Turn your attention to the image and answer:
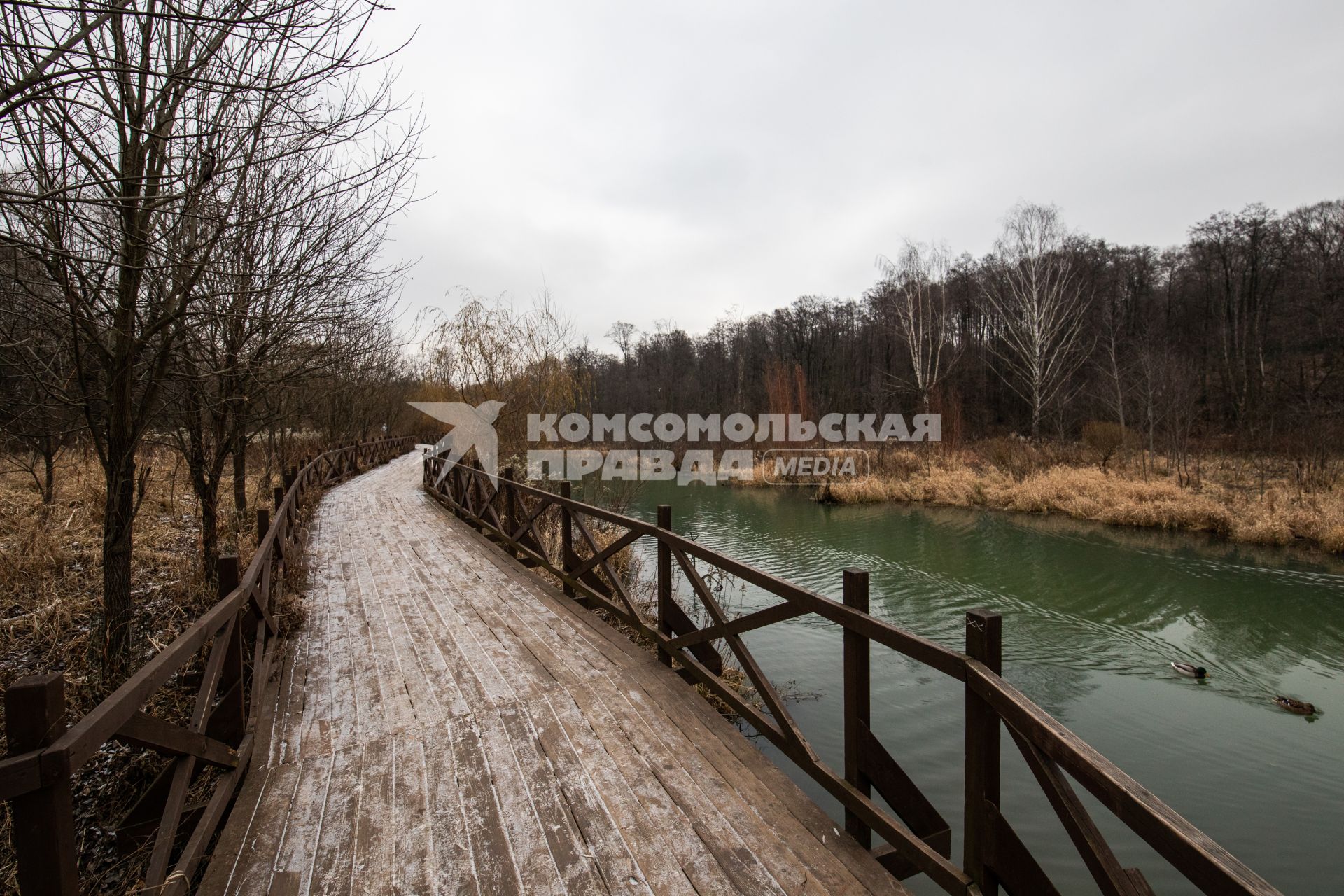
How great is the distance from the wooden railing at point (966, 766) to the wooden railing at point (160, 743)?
228 cm

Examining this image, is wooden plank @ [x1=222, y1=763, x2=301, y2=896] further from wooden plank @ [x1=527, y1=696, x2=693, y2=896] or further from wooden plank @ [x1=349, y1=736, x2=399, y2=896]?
wooden plank @ [x1=527, y1=696, x2=693, y2=896]

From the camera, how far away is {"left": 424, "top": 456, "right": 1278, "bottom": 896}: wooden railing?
4.42ft

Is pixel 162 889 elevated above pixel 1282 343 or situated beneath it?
situated beneath

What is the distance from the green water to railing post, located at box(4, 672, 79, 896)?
13.4 ft

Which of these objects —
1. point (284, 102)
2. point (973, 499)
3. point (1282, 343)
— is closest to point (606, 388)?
point (973, 499)

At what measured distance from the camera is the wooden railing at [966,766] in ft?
4.42

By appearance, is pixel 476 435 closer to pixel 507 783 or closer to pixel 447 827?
pixel 507 783

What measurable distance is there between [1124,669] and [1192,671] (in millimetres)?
599

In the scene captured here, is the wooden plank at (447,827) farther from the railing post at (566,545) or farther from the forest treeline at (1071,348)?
the forest treeline at (1071,348)

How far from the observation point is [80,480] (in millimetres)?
8969

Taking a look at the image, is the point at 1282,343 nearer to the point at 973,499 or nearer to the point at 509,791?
the point at 973,499

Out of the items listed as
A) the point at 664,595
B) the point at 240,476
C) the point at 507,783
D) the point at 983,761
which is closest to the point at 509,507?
the point at 240,476

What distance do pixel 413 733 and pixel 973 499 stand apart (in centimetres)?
1697

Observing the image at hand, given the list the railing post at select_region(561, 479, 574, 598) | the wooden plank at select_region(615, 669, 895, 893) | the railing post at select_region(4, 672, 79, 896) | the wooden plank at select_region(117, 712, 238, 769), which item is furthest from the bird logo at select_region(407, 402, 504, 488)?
the railing post at select_region(4, 672, 79, 896)
